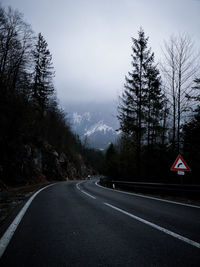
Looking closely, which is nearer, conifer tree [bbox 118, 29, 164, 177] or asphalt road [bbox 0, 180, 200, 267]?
asphalt road [bbox 0, 180, 200, 267]

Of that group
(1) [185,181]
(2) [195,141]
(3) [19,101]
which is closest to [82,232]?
(1) [185,181]

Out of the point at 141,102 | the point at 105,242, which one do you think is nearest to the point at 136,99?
the point at 141,102

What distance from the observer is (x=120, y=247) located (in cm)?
286

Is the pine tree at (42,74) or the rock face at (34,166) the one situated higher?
the pine tree at (42,74)

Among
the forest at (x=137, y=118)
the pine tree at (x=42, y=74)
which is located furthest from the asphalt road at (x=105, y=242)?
the pine tree at (x=42, y=74)

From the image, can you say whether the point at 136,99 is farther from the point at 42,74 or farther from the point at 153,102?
the point at 42,74

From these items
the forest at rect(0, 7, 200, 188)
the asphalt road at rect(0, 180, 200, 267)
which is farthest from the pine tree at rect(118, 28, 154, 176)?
the asphalt road at rect(0, 180, 200, 267)

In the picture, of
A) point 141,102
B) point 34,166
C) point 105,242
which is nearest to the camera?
point 105,242

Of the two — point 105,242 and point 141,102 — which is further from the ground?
point 141,102

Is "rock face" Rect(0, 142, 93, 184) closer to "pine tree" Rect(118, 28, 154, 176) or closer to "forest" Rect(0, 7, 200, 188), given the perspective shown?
"forest" Rect(0, 7, 200, 188)

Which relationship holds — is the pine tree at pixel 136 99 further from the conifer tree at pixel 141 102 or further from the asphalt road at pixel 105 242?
the asphalt road at pixel 105 242

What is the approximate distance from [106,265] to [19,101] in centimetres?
1909

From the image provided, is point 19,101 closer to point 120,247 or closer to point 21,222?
point 21,222

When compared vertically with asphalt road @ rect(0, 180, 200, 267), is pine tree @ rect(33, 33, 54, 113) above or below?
above
